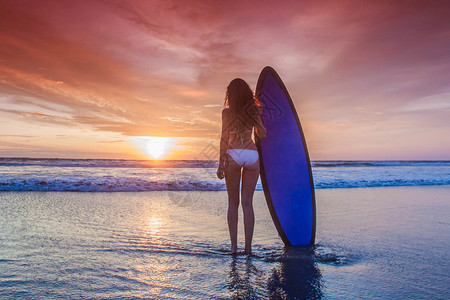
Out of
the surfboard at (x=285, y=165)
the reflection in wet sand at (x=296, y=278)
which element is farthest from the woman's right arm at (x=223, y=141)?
the reflection in wet sand at (x=296, y=278)

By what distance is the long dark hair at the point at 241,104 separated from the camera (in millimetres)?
2812

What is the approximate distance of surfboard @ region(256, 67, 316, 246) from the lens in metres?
3.29

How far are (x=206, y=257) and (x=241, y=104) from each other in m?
1.44

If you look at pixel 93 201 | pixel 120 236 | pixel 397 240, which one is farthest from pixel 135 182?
pixel 397 240

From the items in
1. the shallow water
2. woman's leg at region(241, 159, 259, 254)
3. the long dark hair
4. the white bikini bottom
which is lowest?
the shallow water

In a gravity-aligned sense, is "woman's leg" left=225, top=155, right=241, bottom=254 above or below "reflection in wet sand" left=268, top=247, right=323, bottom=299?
above

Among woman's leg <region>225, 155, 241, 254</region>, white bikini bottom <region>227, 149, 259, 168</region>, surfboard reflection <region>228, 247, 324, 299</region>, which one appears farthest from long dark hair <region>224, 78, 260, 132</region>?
surfboard reflection <region>228, 247, 324, 299</region>

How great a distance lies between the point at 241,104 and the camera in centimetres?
282

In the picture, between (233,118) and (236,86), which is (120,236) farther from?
(236,86)

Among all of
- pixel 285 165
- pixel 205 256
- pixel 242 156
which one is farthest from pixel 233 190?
pixel 285 165

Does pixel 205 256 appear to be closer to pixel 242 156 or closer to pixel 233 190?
pixel 233 190

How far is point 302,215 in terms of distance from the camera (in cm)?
334

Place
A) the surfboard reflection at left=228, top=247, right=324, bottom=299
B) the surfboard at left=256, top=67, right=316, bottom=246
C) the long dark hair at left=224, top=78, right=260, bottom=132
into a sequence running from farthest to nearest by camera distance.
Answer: the surfboard at left=256, top=67, right=316, bottom=246 < the long dark hair at left=224, top=78, right=260, bottom=132 < the surfboard reflection at left=228, top=247, right=324, bottom=299

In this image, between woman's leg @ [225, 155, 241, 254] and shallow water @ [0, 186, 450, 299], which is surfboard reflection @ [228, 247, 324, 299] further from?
woman's leg @ [225, 155, 241, 254]
